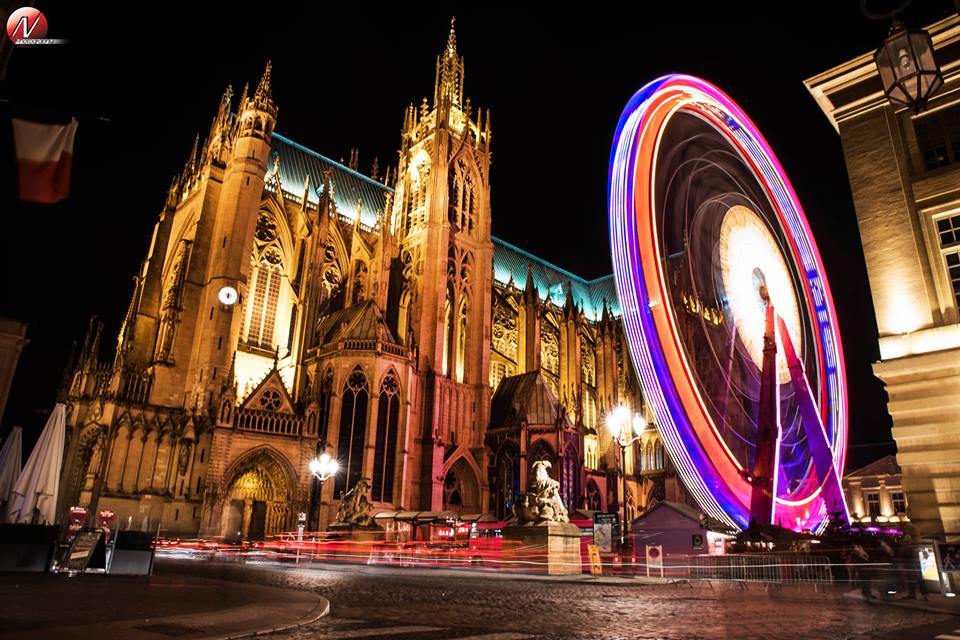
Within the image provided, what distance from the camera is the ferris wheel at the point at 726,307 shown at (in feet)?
61.1

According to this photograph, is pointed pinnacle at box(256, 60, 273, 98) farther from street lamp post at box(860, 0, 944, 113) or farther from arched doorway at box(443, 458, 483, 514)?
street lamp post at box(860, 0, 944, 113)

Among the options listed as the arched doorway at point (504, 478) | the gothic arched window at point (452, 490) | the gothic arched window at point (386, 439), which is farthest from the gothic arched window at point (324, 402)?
the arched doorway at point (504, 478)

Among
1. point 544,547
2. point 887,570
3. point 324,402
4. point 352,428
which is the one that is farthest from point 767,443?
point 324,402

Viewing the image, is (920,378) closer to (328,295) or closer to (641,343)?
(641,343)

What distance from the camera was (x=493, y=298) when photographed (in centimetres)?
5197

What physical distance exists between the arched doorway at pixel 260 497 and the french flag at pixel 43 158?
26019 mm

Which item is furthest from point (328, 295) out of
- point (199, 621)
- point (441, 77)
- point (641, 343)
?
point (199, 621)

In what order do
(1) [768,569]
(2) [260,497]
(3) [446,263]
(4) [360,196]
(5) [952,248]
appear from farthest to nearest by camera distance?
(4) [360,196] < (3) [446,263] < (2) [260,497] < (1) [768,569] < (5) [952,248]

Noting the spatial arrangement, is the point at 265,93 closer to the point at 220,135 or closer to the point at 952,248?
the point at 220,135

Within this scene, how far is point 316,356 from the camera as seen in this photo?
3644cm

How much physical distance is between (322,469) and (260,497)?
20.3 ft

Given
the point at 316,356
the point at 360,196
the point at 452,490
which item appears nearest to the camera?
the point at 316,356

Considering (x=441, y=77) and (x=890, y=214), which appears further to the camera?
(x=441, y=77)

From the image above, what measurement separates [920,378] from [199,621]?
54.7 ft
